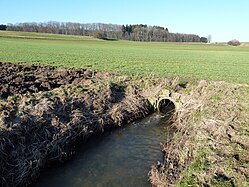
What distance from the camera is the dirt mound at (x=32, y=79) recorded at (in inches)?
699

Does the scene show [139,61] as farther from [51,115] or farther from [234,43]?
[234,43]

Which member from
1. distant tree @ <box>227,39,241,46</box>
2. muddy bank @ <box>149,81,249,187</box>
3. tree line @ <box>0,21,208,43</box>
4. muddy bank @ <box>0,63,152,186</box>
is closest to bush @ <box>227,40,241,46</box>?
distant tree @ <box>227,39,241,46</box>

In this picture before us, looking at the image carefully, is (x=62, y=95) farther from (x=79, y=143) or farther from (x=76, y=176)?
(x=76, y=176)

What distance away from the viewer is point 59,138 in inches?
492

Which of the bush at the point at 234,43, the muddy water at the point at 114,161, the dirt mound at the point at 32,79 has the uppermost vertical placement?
the dirt mound at the point at 32,79

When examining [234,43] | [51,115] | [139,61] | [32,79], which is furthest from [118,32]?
[51,115]

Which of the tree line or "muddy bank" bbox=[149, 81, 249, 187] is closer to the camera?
"muddy bank" bbox=[149, 81, 249, 187]

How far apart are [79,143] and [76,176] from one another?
2.84 metres

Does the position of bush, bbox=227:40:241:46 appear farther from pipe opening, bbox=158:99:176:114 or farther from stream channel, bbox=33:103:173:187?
stream channel, bbox=33:103:173:187

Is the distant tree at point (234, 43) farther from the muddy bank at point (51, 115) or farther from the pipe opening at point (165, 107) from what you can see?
the muddy bank at point (51, 115)

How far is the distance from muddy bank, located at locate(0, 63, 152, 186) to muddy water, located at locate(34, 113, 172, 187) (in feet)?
1.83

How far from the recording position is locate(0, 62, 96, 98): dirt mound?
1775 centimetres

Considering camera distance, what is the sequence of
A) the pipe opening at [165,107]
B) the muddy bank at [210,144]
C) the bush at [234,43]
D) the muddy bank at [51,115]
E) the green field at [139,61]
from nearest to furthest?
the muddy bank at [210,144] < the muddy bank at [51,115] < the pipe opening at [165,107] < the green field at [139,61] < the bush at [234,43]

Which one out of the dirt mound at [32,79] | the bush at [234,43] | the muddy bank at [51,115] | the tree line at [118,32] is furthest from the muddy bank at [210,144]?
the bush at [234,43]
